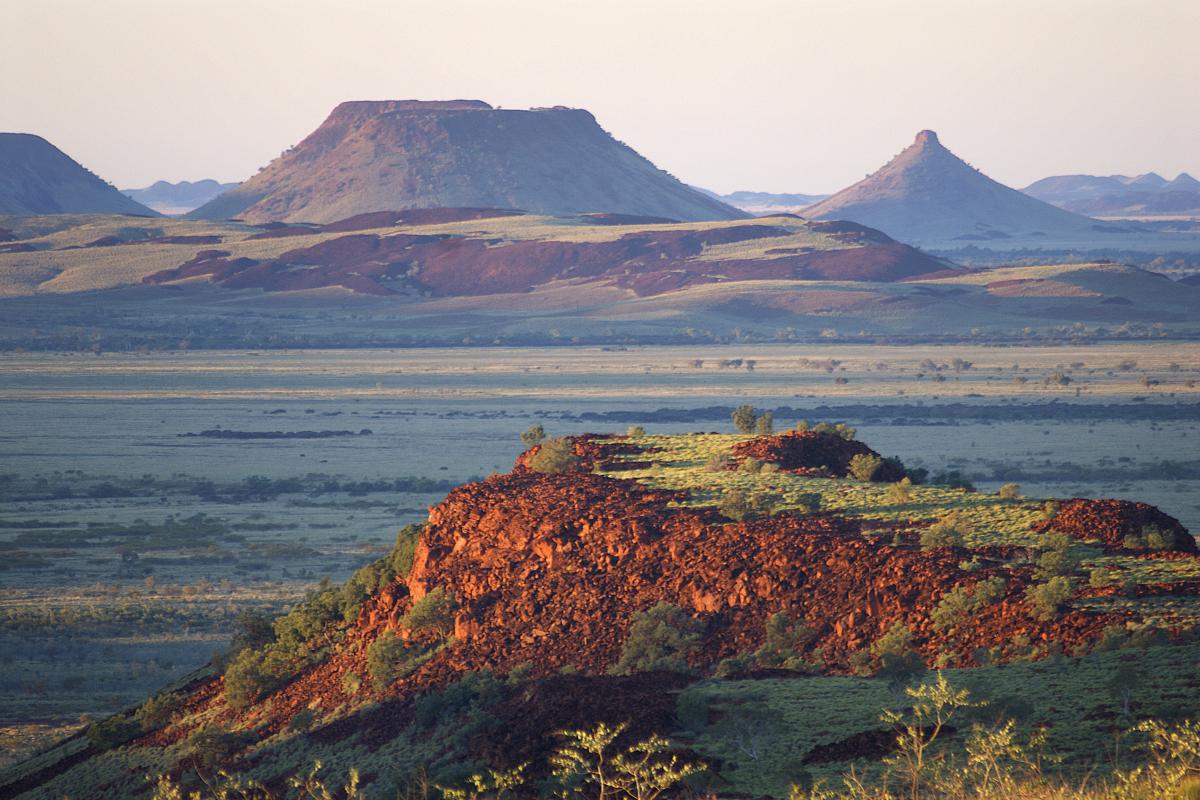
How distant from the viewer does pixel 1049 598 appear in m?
13.0

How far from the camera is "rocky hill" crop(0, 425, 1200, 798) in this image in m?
12.0

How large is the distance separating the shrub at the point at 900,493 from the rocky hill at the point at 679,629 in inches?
2.0

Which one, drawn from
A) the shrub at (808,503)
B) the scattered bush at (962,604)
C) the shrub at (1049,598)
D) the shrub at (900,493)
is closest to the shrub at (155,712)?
the shrub at (808,503)

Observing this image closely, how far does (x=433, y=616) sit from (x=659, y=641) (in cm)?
276

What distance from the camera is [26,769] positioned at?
16859 mm

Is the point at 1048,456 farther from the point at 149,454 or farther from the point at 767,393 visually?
the point at 149,454

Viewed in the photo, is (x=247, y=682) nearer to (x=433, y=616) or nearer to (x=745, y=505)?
(x=433, y=616)

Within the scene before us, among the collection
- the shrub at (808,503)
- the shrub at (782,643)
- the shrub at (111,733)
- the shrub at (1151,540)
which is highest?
the shrub at (808,503)

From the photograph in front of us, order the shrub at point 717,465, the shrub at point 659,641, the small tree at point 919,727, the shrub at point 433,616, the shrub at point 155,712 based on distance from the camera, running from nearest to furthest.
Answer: the small tree at point 919,727 → the shrub at point 659,641 → the shrub at point 433,616 → the shrub at point 155,712 → the shrub at point 717,465

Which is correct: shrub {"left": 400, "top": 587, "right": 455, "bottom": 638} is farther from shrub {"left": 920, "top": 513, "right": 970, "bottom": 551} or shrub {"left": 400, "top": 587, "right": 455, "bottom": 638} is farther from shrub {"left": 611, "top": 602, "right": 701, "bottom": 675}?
shrub {"left": 920, "top": 513, "right": 970, "bottom": 551}

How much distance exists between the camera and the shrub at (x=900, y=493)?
16.9 meters

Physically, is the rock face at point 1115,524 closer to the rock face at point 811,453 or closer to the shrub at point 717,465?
the rock face at point 811,453

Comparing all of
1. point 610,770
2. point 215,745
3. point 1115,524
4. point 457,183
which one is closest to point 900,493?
point 1115,524

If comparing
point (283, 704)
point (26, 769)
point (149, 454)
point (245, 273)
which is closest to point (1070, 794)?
point (283, 704)
